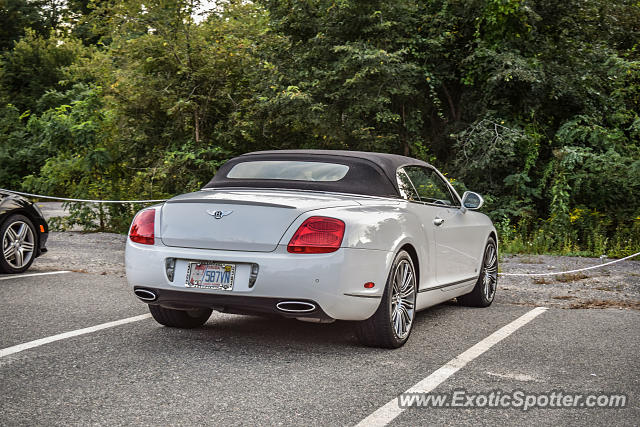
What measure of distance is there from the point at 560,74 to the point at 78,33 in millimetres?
38920

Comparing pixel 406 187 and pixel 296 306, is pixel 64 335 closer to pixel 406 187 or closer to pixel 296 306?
pixel 296 306

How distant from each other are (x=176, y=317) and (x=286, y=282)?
4.84ft

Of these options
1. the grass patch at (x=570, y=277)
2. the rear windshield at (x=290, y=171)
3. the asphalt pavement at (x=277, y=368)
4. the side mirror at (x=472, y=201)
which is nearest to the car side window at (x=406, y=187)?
the rear windshield at (x=290, y=171)

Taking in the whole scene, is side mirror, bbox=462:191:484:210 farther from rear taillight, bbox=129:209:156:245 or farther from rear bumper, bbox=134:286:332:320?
rear taillight, bbox=129:209:156:245

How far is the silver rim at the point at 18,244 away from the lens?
8789 millimetres

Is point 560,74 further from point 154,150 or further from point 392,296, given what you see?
point 392,296

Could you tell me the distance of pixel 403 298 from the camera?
18.4 ft

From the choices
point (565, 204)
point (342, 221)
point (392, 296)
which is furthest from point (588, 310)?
point (565, 204)

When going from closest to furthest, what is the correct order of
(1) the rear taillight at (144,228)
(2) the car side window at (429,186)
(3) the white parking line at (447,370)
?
(3) the white parking line at (447,370) → (1) the rear taillight at (144,228) → (2) the car side window at (429,186)

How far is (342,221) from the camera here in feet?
16.4

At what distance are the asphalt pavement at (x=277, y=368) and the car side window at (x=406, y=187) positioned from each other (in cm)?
116

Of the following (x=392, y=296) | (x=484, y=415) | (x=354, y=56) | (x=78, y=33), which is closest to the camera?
(x=484, y=415)

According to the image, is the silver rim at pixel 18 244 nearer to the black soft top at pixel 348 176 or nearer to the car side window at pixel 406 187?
the black soft top at pixel 348 176

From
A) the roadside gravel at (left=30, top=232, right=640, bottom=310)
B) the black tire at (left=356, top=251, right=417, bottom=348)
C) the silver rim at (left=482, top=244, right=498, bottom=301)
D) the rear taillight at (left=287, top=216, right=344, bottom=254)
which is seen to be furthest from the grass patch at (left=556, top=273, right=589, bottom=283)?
the rear taillight at (left=287, top=216, right=344, bottom=254)
